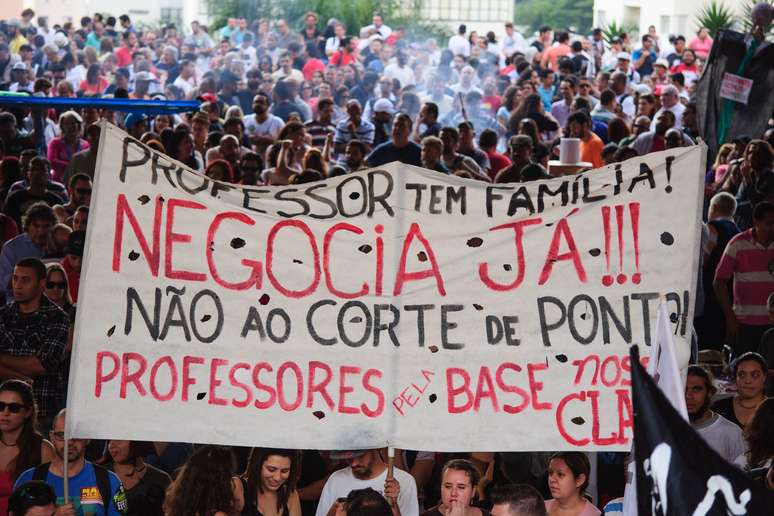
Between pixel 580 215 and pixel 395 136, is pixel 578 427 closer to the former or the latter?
pixel 580 215

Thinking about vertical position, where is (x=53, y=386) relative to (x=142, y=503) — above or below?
above

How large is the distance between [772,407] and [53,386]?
371cm

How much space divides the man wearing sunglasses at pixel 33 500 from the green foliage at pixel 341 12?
87.4ft

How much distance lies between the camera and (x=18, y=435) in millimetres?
7520

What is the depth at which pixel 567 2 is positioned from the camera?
59094mm

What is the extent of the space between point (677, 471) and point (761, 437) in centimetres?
284

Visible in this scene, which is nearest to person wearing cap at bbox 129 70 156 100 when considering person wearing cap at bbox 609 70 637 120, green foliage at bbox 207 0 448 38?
person wearing cap at bbox 609 70 637 120

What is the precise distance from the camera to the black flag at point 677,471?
14.0 ft

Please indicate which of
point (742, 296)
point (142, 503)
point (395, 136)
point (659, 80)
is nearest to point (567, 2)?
point (659, 80)

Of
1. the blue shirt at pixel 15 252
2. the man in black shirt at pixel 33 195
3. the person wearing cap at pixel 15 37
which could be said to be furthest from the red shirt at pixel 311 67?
the blue shirt at pixel 15 252

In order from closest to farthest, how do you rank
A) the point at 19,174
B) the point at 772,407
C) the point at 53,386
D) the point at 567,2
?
the point at 772,407, the point at 53,386, the point at 19,174, the point at 567,2

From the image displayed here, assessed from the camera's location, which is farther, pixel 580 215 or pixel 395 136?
pixel 395 136

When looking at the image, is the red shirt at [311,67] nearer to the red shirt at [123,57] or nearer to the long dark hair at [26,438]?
the red shirt at [123,57]

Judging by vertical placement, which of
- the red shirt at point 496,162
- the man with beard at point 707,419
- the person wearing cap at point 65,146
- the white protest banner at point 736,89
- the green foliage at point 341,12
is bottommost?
the man with beard at point 707,419
